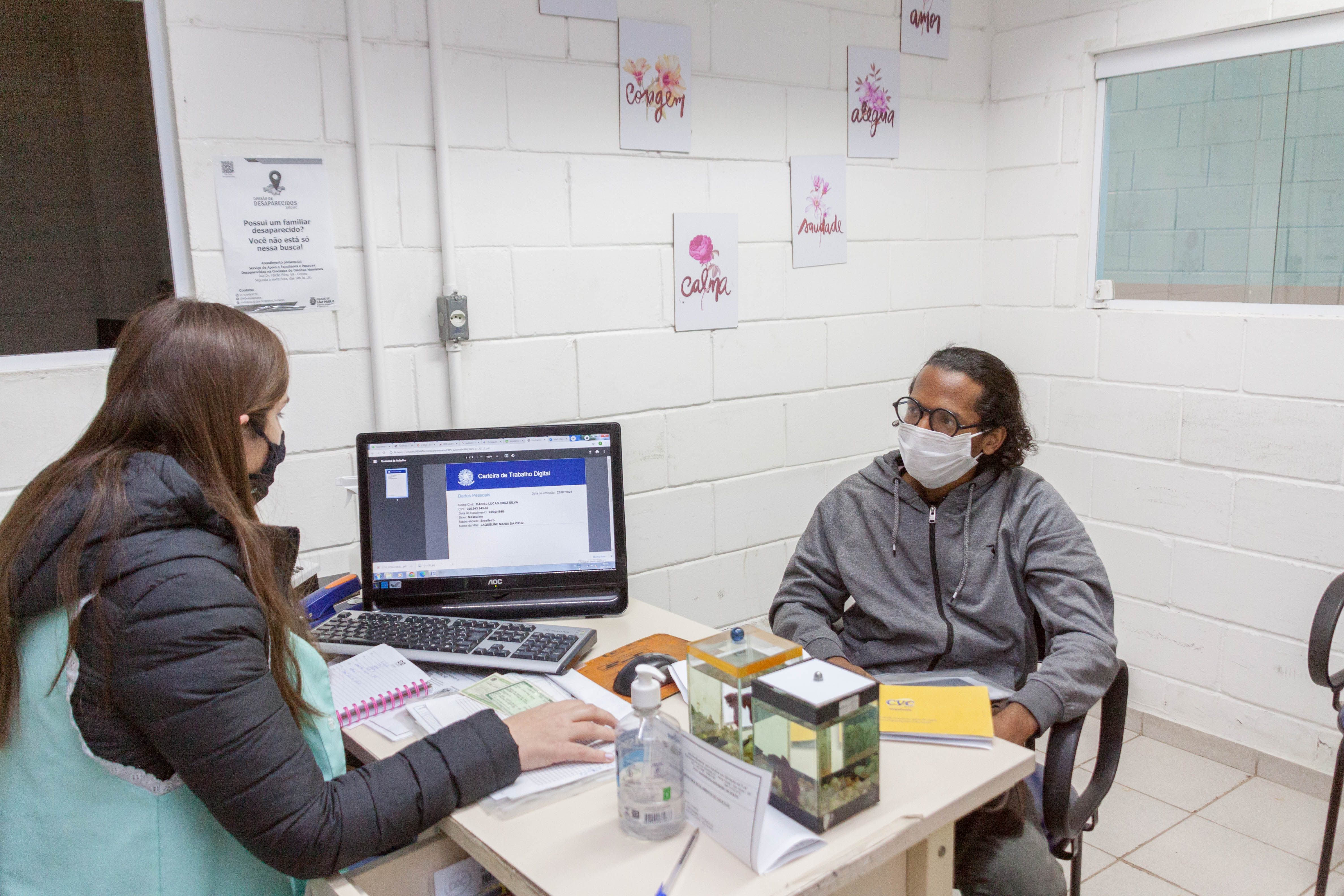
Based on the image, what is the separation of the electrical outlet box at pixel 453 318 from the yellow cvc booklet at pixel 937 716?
1.29 m

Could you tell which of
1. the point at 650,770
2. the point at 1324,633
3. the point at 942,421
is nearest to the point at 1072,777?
the point at 942,421

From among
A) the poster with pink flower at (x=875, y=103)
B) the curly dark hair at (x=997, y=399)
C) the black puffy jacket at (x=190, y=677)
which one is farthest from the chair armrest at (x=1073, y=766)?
Result: the poster with pink flower at (x=875, y=103)

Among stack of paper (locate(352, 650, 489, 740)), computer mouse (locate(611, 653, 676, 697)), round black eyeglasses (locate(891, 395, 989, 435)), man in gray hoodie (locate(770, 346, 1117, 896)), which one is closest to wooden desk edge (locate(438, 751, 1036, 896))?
stack of paper (locate(352, 650, 489, 740))

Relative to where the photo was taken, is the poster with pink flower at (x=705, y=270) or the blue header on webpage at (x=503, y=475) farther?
the poster with pink flower at (x=705, y=270)

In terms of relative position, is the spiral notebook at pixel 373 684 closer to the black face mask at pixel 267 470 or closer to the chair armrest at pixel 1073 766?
the black face mask at pixel 267 470

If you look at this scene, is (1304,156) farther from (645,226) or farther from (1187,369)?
(645,226)

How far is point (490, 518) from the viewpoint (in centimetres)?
186

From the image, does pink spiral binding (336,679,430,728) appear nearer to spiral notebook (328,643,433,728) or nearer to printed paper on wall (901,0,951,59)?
spiral notebook (328,643,433,728)

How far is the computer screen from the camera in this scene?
1.85 meters

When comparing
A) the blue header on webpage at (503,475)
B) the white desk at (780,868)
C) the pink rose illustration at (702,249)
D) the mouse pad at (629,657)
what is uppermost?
the pink rose illustration at (702,249)

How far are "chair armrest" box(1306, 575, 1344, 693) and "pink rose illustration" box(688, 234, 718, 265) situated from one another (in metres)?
1.65

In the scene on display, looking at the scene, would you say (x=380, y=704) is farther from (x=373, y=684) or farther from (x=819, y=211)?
(x=819, y=211)

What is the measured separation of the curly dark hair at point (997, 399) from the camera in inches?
73.3

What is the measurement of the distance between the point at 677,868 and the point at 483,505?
932 millimetres
